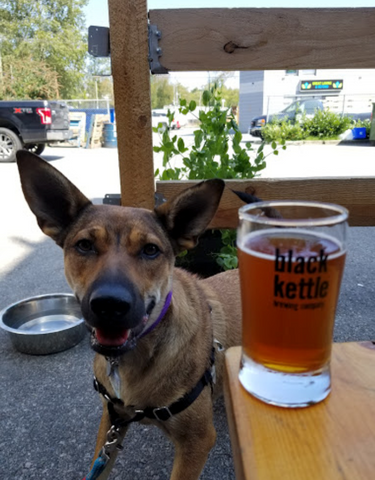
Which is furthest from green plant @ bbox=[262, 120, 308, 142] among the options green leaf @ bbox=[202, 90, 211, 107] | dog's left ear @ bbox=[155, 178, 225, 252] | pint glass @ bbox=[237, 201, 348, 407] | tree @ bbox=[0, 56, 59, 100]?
pint glass @ bbox=[237, 201, 348, 407]

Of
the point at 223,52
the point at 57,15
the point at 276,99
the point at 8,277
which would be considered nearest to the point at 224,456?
the point at 223,52

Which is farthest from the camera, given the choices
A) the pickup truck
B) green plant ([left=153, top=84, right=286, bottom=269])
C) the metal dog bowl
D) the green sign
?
the green sign

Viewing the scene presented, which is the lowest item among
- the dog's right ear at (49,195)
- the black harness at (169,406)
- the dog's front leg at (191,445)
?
the dog's front leg at (191,445)

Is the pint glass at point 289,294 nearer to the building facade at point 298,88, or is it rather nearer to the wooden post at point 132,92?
the wooden post at point 132,92

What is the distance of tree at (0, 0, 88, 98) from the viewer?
34.8 metres

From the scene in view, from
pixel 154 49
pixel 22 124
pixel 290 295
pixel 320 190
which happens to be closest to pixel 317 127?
pixel 22 124

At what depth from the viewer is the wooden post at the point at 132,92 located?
2225 mm

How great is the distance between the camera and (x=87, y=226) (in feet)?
6.08

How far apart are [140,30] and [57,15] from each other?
42.3 m

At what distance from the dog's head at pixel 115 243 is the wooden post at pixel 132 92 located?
0.51 meters

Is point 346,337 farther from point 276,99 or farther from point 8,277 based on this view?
point 276,99

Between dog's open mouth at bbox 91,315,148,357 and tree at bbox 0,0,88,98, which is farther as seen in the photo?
tree at bbox 0,0,88,98

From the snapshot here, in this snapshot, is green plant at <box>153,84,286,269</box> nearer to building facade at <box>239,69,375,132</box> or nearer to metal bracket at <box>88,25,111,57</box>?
metal bracket at <box>88,25,111,57</box>

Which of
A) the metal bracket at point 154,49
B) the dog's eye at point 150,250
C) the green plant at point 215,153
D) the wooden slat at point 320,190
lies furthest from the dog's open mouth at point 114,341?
the green plant at point 215,153
